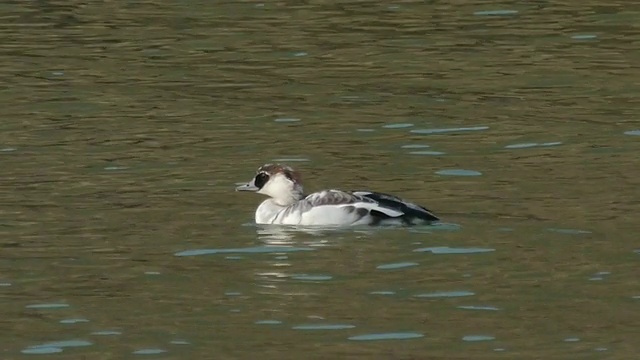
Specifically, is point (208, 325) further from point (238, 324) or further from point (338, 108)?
point (338, 108)

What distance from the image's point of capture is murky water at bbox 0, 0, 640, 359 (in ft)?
42.0

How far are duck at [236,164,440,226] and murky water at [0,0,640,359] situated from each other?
168 mm

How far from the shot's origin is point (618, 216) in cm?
1608

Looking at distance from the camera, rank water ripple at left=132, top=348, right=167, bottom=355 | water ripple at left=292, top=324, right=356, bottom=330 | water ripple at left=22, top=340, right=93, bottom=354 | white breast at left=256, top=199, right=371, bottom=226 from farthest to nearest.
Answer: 1. white breast at left=256, top=199, right=371, bottom=226
2. water ripple at left=292, top=324, right=356, bottom=330
3. water ripple at left=22, top=340, right=93, bottom=354
4. water ripple at left=132, top=348, right=167, bottom=355

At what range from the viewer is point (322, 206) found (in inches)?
647

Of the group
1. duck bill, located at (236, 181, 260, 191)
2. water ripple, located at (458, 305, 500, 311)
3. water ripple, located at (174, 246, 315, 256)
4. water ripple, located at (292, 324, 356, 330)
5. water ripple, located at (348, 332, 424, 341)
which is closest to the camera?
water ripple, located at (348, 332, 424, 341)

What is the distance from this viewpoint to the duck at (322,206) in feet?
51.9

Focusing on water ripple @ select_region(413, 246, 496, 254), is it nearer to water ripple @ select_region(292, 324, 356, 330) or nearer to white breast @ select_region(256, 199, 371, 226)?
white breast @ select_region(256, 199, 371, 226)

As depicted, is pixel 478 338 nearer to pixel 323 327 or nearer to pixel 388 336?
pixel 388 336

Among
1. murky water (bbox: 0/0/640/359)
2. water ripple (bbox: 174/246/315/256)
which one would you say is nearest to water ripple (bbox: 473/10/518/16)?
murky water (bbox: 0/0/640/359)

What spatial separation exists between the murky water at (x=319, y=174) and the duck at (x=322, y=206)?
17cm

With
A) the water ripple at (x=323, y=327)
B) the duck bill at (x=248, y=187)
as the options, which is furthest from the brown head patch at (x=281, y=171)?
the water ripple at (x=323, y=327)

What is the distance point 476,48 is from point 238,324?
14318 millimetres

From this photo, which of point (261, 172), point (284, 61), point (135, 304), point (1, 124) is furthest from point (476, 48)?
point (135, 304)
